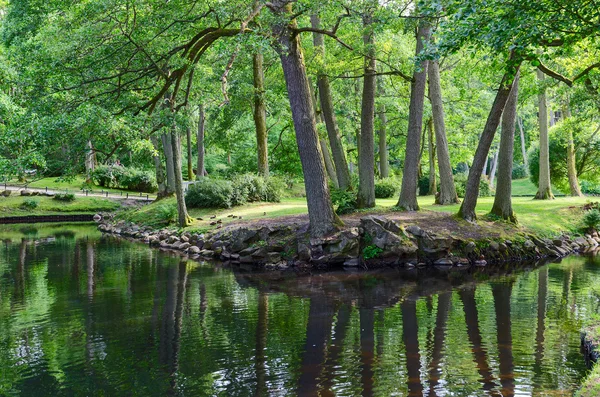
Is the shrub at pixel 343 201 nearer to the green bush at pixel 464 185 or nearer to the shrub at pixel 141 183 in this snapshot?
the green bush at pixel 464 185

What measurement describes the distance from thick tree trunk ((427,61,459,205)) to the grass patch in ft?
70.1

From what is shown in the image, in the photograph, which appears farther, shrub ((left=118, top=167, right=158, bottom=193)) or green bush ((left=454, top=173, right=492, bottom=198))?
shrub ((left=118, top=167, right=158, bottom=193))

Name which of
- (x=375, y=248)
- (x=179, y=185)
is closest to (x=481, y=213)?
(x=375, y=248)

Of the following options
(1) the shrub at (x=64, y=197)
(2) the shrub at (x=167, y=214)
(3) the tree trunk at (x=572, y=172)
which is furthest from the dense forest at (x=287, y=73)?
(1) the shrub at (x=64, y=197)

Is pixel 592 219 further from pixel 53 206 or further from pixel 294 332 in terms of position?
pixel 53 206

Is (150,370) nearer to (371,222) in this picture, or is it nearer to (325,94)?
(371,222)

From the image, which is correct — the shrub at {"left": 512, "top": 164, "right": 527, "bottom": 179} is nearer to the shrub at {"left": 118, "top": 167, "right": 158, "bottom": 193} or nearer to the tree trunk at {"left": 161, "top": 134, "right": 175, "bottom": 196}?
the shrub at {"left": 118, "top": 167, "right": 158, "bottom": 193}

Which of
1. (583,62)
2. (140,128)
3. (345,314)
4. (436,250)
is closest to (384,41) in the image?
(583,62)

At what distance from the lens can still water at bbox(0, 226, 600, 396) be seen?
7.43 m

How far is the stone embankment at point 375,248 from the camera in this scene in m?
16.7

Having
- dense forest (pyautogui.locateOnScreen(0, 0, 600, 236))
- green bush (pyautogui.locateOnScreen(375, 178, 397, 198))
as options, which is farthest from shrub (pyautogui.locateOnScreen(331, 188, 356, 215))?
green bush (pyautogui.locateOnScreen(375, 178, 397, 198))

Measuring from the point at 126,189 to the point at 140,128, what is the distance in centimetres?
2763

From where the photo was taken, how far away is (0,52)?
32.6m

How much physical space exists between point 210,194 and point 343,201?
25.1ft
